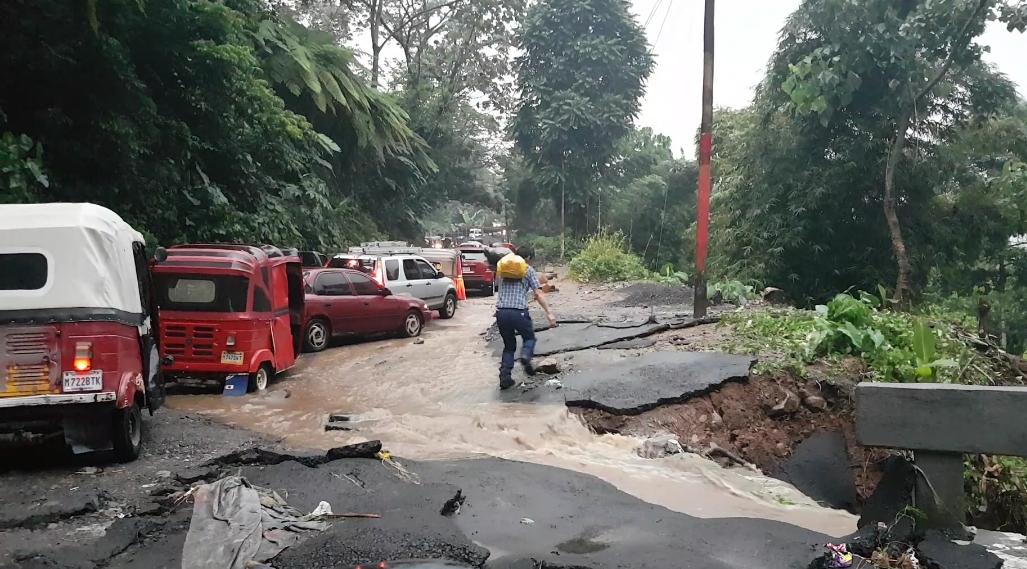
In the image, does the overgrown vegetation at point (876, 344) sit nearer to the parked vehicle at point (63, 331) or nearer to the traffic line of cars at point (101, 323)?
the traffic line of cars at point (101, 323)

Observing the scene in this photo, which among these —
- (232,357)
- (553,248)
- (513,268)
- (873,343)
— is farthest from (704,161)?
(553,248)

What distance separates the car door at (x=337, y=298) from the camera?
42.7 feet

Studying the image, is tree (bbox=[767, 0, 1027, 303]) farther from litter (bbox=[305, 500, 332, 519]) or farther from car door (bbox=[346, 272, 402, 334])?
litter (bbox=[305, 500, 332, 519])

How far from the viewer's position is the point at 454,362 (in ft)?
37.7

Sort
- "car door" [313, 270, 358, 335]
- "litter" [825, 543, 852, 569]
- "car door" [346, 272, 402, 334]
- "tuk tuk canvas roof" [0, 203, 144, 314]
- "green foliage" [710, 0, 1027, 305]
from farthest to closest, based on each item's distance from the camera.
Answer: "green foliage" [710, 0, 1027, 305], "car door" [346, 272, 402, 334], "car door" [313, 270, 358, 335], "tuk tuk canvas roof" [0, 203, 144, 314], "litter" [825, 543, 852, 569]

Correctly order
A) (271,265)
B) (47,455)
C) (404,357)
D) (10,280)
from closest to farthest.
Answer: (10,280)
(47,455)
(271,265)
(404,357)

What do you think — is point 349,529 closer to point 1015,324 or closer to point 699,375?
point 699,375

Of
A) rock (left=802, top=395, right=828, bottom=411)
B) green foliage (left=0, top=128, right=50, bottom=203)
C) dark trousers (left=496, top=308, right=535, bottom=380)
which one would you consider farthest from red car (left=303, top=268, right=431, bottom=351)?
rock (left=802, top=395, right=828, bottom=411)

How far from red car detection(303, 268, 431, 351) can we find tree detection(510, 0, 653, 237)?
2404cm

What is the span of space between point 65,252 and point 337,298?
25.2 ft

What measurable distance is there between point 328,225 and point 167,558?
16.0 meters

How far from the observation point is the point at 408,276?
16969 mm

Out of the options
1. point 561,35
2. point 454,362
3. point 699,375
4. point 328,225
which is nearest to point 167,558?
point 699,375

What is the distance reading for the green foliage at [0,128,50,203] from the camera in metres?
9.02
